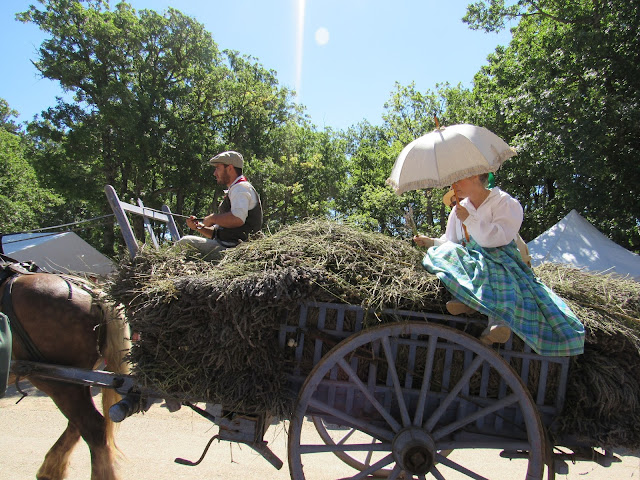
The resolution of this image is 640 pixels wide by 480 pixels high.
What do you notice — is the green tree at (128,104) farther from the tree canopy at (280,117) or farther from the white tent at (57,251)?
the white tent at (57,251)

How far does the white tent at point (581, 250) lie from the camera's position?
699 cm

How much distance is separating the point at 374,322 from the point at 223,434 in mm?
1113

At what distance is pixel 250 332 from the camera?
7.75 feet

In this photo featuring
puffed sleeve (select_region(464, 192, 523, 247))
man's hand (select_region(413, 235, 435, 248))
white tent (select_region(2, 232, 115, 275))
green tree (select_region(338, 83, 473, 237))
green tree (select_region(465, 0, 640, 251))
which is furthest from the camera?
green tree (select_region(338, 83, 473, 237))

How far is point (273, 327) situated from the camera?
2.40 m

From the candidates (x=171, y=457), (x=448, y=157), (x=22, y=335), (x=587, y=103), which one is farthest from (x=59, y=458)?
(x=587, y=103)

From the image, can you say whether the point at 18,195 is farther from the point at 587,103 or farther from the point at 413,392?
the point at 413,392

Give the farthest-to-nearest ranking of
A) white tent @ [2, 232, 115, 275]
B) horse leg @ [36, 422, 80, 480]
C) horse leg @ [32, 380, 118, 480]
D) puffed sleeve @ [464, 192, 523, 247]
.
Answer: white tent @ [2, 232, 115, 275], horse leg @ [36, 422, 80, 480], horse leg @ [32, 380, 118, 480], puffed sleeve @ [464, 192, 523, 247]

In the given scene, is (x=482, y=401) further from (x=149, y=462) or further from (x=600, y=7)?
(x=600, y=7)

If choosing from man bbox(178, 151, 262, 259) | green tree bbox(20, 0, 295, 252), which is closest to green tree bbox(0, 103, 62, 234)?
green tree bbox(20, 0, 295, 252)

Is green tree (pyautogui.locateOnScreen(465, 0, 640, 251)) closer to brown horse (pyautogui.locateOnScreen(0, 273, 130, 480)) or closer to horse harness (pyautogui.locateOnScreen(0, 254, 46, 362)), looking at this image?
brown horse (pyautogui.locateOnScreen(0, 273, 130, 480))

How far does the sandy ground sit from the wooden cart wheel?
112 cm

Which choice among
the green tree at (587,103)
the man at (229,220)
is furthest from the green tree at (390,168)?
the man at (229,220)

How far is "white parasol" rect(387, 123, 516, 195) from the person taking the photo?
8.50 ft
